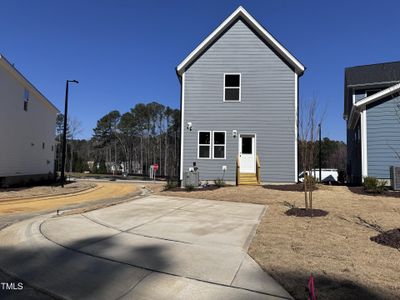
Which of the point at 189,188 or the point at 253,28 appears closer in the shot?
the point at 189,188

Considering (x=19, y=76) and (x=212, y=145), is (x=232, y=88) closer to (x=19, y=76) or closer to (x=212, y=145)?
(x=212, y=145)

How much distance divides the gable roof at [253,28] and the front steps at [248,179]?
568cm

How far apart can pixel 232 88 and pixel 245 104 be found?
3.51ft

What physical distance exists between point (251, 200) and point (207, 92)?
7.66 meters

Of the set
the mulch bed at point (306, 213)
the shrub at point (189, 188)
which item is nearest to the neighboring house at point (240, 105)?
the shrub at point (189, 188)

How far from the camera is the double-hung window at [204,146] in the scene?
18172 mm

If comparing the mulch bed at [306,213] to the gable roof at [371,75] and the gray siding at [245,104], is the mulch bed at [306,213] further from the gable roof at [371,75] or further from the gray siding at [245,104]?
the gable roof at [371,75]

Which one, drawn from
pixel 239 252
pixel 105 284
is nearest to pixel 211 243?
pixel 239 252

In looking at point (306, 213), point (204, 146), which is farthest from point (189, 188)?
point (306, 213)

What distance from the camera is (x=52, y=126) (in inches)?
1158

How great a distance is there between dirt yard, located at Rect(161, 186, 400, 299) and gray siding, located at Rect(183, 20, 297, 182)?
6505mm

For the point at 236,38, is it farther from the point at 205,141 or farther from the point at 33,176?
the point at 33,176

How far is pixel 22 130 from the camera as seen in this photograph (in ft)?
71.4

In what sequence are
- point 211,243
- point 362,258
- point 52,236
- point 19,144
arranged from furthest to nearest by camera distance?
1. point 19,144
2. point 52,236
3. point 211,243
4. point 362,258
